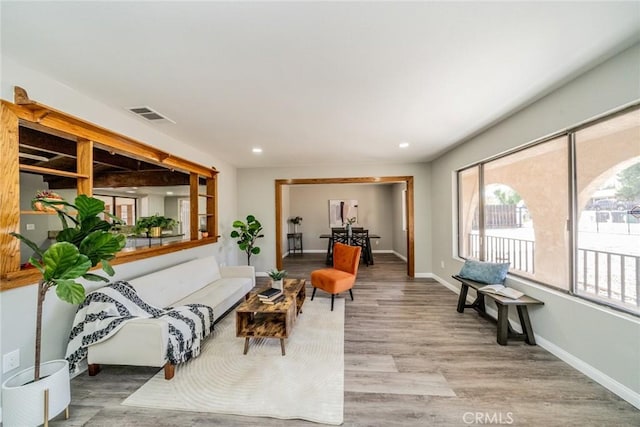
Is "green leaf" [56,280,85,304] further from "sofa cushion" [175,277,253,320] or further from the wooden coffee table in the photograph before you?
"sofa cushion" [175,277,253,320]

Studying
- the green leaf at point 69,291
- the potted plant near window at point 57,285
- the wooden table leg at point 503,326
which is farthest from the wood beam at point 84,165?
the wooden table leg at point 503,326

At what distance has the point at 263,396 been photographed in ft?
5.99

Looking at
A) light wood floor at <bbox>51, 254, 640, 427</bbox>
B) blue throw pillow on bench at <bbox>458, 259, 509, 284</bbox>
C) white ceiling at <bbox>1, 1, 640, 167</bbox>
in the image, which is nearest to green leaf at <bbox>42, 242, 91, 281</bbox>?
light wood floor at <bbox>51, 254, 640, 427</bbox>

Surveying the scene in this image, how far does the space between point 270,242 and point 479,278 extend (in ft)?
13.2

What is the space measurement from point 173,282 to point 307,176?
131 inches

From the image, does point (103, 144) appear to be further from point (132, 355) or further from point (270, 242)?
point (270, 242)

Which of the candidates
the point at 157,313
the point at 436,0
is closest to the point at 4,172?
the point at 157,313

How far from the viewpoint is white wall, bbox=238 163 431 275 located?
17.1 feet

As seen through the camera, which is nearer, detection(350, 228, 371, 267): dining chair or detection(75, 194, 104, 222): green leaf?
detection(75, 194, 104, 222): green leaf

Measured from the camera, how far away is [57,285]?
53.8 inches

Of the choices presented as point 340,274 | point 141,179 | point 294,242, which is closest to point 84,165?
point 141,179

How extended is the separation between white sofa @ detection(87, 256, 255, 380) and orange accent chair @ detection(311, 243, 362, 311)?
43.6 inches

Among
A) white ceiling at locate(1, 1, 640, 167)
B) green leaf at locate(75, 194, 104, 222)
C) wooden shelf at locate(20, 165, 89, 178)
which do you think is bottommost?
green leaf at locate(75, 194, 104, 222)

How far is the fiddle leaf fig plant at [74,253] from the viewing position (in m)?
1.38
